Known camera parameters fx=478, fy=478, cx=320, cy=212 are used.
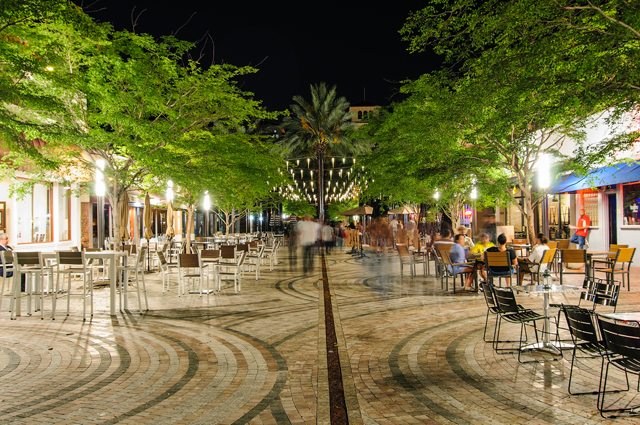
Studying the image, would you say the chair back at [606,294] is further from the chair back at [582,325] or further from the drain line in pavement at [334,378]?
the drain line in pavement at [334,378]

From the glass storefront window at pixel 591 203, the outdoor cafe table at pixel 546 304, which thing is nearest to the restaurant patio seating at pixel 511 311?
the outdoor cafe table at pixel 546 304

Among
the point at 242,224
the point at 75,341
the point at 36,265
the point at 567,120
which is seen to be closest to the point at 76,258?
the point at 36,265

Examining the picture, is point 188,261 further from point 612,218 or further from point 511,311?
point 612,218

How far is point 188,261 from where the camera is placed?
11.1 meters

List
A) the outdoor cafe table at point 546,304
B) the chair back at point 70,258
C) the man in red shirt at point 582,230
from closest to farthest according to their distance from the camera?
the outdoor cafe table at point 546,304 → the chair back at point 70,258 → the man in red shirt at point 582,230

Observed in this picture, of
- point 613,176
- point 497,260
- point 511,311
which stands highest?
point 613,176

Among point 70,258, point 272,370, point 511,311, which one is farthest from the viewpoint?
point 70,258

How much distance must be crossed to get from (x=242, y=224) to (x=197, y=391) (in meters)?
60.5

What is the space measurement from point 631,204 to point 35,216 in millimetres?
23697

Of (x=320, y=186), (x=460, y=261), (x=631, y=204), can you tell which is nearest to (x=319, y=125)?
(x=320, y=186)

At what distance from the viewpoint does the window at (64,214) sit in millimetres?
21578

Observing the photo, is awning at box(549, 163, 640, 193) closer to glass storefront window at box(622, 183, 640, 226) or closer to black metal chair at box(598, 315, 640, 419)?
glass storefront window at box(622, 183, 640, 226)

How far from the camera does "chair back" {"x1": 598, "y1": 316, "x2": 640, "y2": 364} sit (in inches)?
151

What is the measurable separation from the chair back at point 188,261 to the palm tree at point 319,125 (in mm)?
23047
